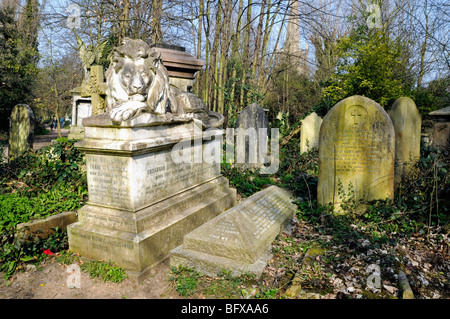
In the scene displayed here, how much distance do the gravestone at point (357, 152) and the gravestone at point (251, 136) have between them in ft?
11.6

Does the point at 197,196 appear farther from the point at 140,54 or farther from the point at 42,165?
the point at 42,165

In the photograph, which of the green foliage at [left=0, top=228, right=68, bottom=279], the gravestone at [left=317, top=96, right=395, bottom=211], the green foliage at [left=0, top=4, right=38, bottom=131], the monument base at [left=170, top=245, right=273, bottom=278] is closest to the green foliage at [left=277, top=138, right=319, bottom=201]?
the gravestone at [left=317, top=96, right=395, bottom=211]

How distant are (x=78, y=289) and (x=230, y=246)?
1747 millimetres

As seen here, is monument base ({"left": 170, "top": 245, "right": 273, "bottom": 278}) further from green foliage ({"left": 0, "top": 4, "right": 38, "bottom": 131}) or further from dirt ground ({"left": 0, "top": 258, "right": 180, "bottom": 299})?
green foliage ({"left": 0, "top": 4, "right": 38, "bottom": 131})

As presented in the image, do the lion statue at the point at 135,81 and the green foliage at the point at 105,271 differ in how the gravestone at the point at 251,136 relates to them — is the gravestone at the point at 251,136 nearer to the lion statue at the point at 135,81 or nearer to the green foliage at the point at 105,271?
the lion statue at the point at 135,81

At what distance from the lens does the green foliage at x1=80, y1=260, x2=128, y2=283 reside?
3.47 m

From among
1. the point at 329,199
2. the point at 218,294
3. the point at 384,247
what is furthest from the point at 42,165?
the point at 384,247

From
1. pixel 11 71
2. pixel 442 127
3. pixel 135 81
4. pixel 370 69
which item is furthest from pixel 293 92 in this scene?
pixel 11 71

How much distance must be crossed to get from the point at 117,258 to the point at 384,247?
3.32 m

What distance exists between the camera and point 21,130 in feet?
25.7

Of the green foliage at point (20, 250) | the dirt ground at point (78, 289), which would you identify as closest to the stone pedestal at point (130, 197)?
the dirt ground at point (78, 289)

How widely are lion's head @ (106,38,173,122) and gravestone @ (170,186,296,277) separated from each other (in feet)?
5.79

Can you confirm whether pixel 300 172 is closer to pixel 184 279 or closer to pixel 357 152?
pixel 357 152

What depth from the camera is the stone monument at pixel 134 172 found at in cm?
361
